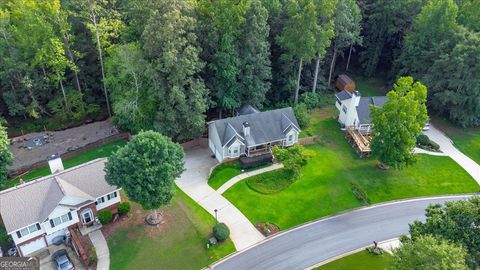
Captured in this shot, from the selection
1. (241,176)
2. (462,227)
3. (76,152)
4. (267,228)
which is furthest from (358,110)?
(76,152)

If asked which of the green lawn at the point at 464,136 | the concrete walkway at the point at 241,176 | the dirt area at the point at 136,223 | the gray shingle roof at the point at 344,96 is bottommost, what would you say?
the dirt area at the point at 136,223

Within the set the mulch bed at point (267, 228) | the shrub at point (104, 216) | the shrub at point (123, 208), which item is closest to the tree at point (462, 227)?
the mulch bed at point (267, 228)

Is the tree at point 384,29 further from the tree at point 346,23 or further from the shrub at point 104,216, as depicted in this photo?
the shrub at point 104,216

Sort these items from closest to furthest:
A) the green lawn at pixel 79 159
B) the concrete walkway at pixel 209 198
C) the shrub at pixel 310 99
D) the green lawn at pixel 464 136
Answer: the concrete walkway at pixel 209 198
the green lawn at pixel 79 159
the green lawn at pixel 464 136
the shrub at pixel 310 99

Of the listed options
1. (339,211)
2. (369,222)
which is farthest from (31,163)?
(369,222)

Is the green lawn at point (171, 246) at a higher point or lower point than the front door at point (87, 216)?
lower

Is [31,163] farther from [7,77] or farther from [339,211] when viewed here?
[339,211]

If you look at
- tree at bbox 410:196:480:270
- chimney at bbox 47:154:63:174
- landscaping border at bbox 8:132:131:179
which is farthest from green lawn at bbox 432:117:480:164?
chimney at bbox 47:154:63:174
